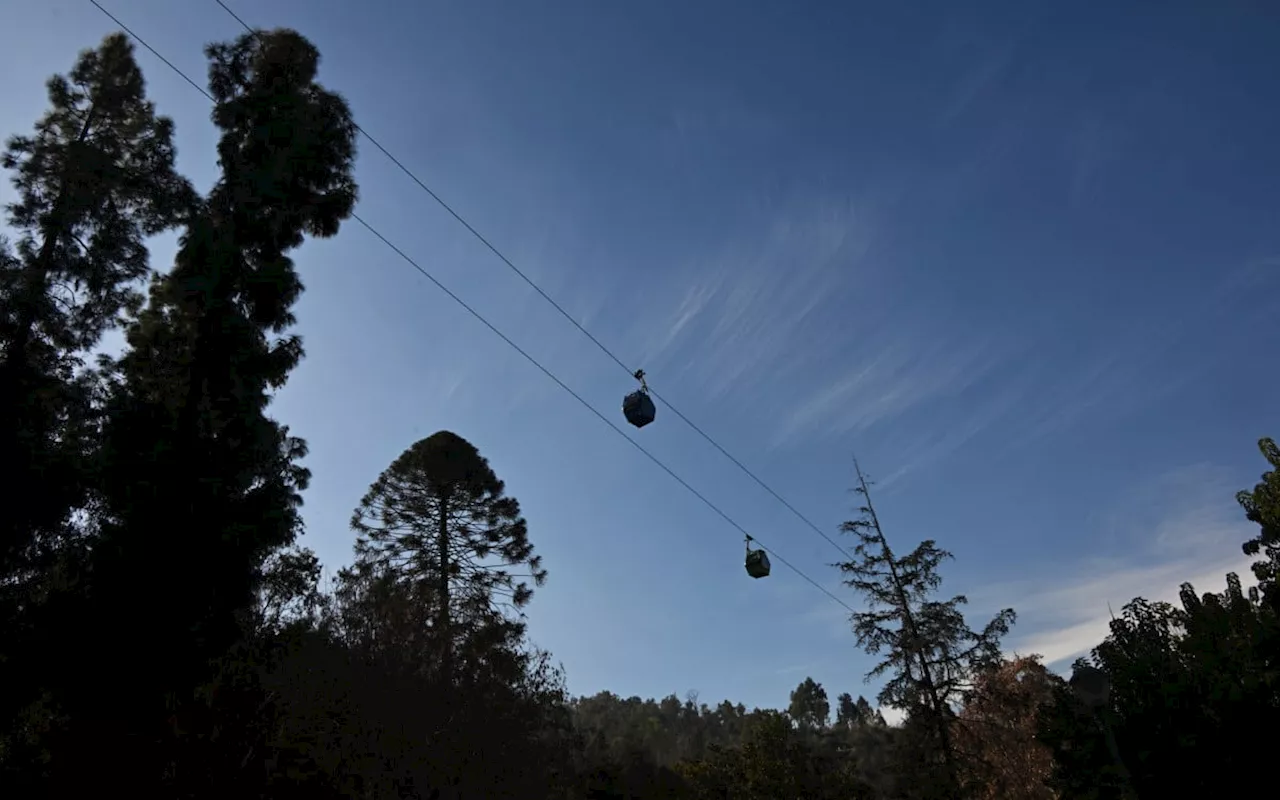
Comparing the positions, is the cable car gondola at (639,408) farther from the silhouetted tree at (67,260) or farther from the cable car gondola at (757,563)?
the silhouetted tree at (67,260)

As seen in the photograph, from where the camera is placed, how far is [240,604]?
16469 mm

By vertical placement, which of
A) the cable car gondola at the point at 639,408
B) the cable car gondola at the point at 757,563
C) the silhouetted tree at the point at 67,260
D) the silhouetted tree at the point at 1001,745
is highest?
the silhouetted tree at the point at 67,260

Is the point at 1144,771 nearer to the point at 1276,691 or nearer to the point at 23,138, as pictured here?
the point at 1276,691

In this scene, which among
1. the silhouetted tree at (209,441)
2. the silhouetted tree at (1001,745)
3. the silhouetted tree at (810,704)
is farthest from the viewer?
the silhouetted tree at (810,704)

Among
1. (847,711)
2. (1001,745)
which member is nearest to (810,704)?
(847,711)

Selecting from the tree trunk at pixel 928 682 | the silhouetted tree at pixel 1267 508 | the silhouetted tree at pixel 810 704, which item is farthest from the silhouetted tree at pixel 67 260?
the silhouetted tree at pixel 810 704

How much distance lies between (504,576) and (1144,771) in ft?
68.9

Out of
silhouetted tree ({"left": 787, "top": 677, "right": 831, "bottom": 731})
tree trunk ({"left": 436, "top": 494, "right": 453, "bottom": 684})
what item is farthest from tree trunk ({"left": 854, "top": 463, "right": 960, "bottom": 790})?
silhouetted tree ({"left": 787, "top": 677, "right": 831, "bottom": 731})

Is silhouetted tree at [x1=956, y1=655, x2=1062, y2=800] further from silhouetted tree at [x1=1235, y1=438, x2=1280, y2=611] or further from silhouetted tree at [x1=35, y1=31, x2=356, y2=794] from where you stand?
silhouetted tree at [x1=35, y1=31, x2=356, y2=794]

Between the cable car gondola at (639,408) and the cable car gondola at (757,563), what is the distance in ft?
16.2

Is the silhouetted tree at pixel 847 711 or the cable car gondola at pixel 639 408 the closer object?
the cable car gondola at pixel 639 408

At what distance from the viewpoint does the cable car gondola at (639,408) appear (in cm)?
1212

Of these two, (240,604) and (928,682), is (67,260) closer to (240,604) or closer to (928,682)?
(240,604)

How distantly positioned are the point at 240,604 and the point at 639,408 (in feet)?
37.5
